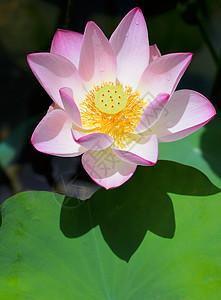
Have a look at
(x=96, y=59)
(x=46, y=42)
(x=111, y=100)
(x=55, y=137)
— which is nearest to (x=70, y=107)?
(x=55, y=137)

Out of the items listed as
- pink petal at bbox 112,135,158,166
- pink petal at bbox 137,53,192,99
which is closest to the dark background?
pink petal at bbox 137,53,192,99

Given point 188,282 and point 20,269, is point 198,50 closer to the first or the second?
point 188,282

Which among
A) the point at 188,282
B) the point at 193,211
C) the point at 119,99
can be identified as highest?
the point at 119,99

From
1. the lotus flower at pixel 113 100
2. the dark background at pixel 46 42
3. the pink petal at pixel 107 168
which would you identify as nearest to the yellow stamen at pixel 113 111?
the lotus flower at pixel 113 100

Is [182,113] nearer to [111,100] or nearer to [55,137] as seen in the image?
[111,100]

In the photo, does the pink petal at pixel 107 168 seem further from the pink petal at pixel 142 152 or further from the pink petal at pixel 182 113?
the pink petal at pixel 182 113

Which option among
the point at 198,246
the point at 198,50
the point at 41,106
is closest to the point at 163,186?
the point at 198,246
